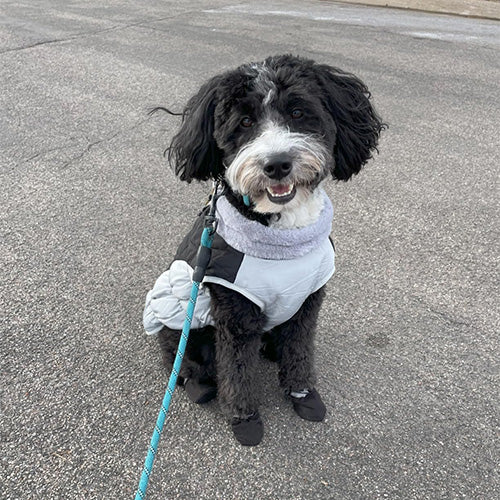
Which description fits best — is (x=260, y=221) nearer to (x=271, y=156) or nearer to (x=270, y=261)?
(x=270, y=261)

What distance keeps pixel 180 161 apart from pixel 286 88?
23.6 inches

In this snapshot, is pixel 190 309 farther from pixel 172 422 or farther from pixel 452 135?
pixel 452 135

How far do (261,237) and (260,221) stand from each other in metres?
0.08

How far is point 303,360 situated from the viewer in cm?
266

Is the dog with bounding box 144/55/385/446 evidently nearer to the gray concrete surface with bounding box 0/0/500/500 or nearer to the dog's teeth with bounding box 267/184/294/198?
the dog's teeth with bounding box 267/184/294/198

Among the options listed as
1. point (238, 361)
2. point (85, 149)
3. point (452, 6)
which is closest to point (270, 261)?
point (238, 361)

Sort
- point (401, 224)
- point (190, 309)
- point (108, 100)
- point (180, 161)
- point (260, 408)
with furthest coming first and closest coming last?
point (108, 100) < point (401, 224) < point (260, 408) < point (180, 161) < point (190, 309)

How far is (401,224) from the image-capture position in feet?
13.4

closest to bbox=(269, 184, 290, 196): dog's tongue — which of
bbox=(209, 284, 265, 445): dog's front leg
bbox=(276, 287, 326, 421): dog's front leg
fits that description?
bbox=(209, 284, 265, 445): dog's front leg

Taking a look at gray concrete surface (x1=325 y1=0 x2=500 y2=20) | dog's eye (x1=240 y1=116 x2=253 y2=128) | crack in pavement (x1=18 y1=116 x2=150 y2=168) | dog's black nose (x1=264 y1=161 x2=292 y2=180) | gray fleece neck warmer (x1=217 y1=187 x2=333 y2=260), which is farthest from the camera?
gray concrete surface (x1=325 y1=0 x2=500 y2=20)

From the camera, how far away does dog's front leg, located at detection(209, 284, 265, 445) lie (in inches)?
94.3

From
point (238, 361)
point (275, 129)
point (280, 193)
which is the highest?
point (275, 129)

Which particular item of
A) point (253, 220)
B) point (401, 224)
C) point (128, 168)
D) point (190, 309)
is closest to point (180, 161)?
point (253, 220)

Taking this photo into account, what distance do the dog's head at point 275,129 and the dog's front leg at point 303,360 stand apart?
0.60 metres
